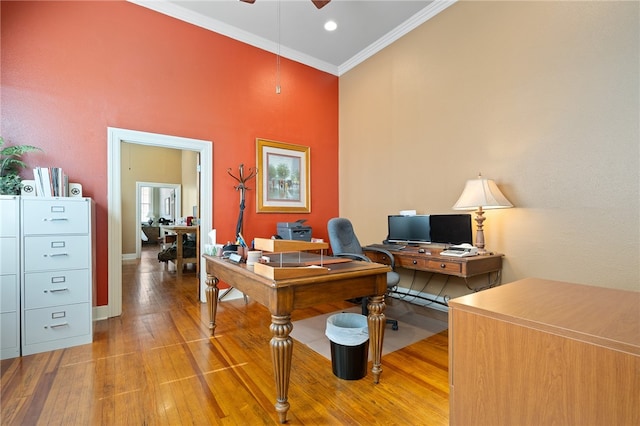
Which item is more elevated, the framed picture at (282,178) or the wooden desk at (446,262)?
the framed picture at (282,178)

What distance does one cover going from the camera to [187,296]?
3982 mm

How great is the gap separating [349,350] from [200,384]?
1010 millimetres

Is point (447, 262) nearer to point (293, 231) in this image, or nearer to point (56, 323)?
point (293, 231)

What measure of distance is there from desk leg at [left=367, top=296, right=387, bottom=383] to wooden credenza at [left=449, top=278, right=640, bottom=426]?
3.00ft

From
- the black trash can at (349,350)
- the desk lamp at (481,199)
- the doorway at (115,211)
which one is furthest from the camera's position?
the doorway at (115,211)

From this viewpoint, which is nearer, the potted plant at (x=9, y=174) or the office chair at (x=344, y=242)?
the potted plant at (x=9, y=174)

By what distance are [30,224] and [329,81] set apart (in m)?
4.39

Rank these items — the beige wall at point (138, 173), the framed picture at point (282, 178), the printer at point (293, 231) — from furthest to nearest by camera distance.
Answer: the beige wall at point (138, 173) → the framed picture at point (282, 178) → the printer at point (293, 231)

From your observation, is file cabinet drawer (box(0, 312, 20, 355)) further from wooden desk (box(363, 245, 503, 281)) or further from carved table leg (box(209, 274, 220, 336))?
wooden desk (box(363, 245, 503, 281))

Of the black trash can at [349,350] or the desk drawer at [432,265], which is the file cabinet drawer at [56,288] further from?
the desk drawer at [432,265]

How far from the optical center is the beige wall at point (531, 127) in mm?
2255

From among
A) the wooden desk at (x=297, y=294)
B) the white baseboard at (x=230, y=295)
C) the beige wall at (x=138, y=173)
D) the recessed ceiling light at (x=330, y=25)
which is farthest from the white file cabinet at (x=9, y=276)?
the beige wall at (x=138, y=173)

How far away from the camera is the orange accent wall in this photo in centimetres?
283

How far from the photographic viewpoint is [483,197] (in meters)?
2.74
